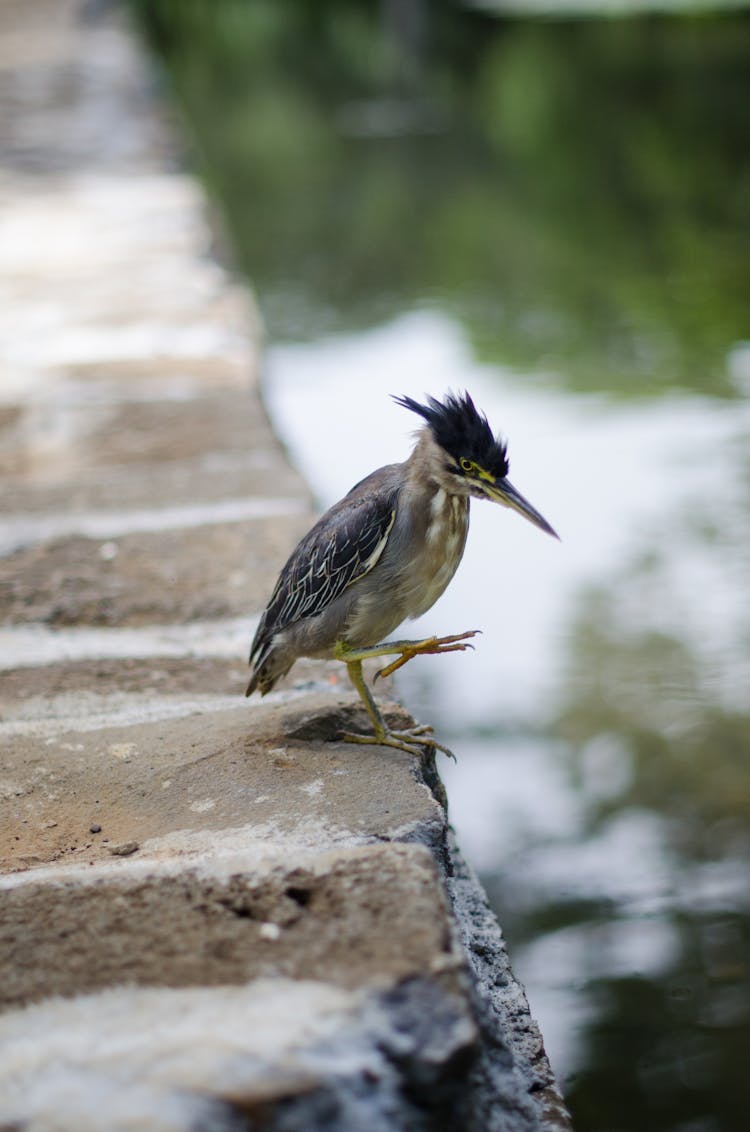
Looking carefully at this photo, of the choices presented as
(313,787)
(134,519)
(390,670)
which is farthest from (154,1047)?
(134,519)

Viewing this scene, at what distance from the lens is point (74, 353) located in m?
4.00

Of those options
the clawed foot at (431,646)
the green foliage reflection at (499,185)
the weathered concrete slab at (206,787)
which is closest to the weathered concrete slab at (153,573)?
the weathered concrete slab at (206,787)

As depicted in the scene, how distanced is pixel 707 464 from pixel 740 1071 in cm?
265

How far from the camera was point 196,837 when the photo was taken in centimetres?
171

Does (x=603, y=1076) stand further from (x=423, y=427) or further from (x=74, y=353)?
(x=74, y=353)

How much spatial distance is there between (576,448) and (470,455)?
2.80 meters

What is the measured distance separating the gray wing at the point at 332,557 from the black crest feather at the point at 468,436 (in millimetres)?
145

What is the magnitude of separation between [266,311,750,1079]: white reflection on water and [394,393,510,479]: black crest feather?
101 cm

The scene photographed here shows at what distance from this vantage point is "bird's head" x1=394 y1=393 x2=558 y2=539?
1869 millimetres

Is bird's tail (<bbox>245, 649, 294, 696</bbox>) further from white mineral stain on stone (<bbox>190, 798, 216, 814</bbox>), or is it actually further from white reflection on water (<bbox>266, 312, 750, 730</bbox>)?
white reflection on water (<bbox>266, 312, 750, 730</bbox>)

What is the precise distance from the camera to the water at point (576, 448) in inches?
96.0

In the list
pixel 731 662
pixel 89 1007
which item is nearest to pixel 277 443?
pixel 731 662

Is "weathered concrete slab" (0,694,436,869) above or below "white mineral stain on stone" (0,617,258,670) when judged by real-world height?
above

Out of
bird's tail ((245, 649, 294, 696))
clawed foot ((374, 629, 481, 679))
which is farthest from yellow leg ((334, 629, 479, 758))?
bird's tail ((245, 649, 294, 696))
